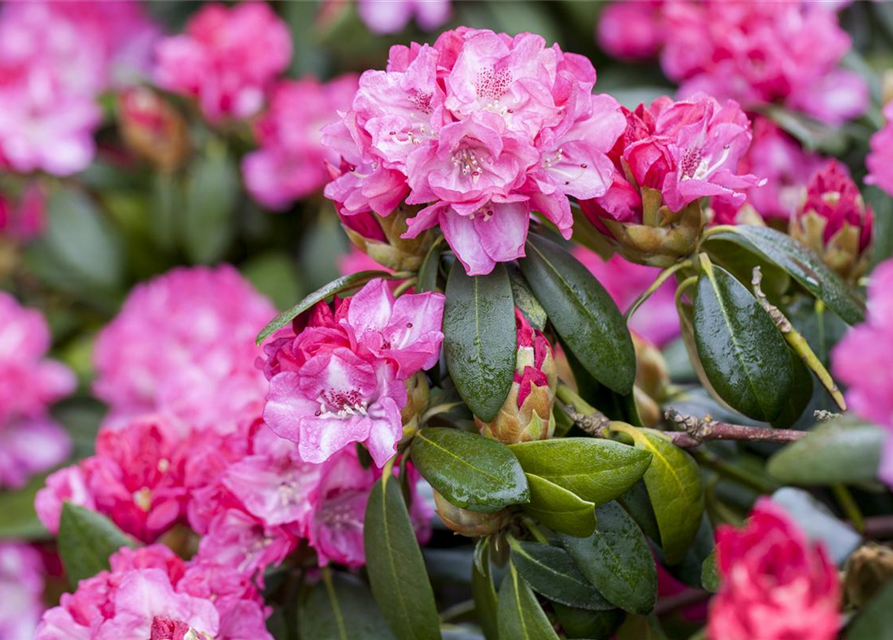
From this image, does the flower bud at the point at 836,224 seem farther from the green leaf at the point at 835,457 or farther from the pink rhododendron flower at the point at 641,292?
the pink rhododendron flower at the point at 641,292

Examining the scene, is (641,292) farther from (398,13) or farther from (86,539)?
(86,539)

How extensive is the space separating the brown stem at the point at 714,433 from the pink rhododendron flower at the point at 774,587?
27 cm

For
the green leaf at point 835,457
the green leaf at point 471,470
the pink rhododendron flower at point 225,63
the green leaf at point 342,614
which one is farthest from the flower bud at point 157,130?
the green leaf at point 835,457

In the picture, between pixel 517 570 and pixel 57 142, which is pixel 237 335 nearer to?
pixel 57 142

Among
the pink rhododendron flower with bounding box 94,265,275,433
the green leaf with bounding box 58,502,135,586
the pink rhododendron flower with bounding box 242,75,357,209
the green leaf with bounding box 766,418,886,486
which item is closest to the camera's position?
the green leaf with bounding box 766,418,886,486

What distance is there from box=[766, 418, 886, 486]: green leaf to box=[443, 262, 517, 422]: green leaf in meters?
0.22

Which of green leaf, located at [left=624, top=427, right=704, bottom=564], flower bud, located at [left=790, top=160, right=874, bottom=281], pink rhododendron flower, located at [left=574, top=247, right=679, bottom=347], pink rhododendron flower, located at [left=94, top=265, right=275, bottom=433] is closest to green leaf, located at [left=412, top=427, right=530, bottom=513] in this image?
green leaf, located at [left=624, top=427, right=704, bottom=564]

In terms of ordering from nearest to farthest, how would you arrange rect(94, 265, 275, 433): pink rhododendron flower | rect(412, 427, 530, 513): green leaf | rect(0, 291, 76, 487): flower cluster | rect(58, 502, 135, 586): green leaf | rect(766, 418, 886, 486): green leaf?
rect(766, 418, 886, 486): green leaf, rect(412, 427, 530, 513): green leaf, rect(58, 502, 135, 586): green leaf, rect(94, 265, 275, 433): pink rhododendron flower, rect(0, 291, 76, 487): flower cluster

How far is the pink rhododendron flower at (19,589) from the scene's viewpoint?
1.58 metres

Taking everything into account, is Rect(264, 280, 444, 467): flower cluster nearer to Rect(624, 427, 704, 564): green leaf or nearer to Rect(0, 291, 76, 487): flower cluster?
Rect(624, 427, 704, 564): green leaf

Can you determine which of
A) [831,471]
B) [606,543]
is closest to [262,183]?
[606,543]

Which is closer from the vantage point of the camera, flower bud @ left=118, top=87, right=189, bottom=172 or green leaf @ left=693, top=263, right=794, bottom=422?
green leaf @ left=693, top=263, right=794, bottom=422

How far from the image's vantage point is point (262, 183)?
1872 millimetres

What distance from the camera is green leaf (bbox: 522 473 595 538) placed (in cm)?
80
